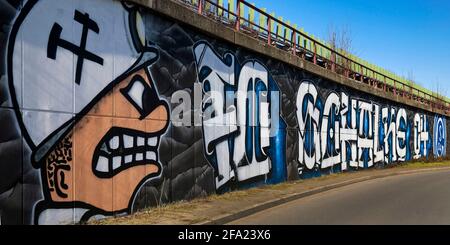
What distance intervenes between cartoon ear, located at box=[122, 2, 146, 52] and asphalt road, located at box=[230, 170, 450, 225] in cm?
395

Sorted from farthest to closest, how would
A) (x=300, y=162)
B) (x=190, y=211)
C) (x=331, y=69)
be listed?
(x=331, y=69)
(x=300, y=162)
(x=190, y=211)

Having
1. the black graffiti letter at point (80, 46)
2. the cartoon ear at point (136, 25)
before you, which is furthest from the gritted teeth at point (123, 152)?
the cartoon ear at point (136, 25)

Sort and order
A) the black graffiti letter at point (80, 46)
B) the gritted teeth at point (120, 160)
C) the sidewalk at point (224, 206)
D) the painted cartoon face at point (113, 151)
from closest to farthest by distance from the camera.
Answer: the black graffiti letter at point (80, 46), the painted cartoon face at point (113, 151), the gritted teeth at point (120, 160), the sidewalk at point (224, 206)

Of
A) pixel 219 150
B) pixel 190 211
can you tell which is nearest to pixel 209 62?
pixel 219 150

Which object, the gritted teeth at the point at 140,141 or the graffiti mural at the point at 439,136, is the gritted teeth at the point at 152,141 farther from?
the graffiti mural at the point at 439,136

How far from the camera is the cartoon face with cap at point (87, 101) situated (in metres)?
7.69

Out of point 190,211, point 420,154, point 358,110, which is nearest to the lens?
point 190,211

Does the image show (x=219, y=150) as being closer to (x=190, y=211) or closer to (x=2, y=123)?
(x=190, y=211)

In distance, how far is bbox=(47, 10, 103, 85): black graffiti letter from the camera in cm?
804

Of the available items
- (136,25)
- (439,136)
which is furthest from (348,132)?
(439,136)

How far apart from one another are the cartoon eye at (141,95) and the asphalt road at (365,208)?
285 centimetres

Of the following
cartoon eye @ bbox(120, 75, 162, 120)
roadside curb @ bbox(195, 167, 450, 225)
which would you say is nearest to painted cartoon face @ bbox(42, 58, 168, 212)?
cartoon eye @ bbox(120, 75, 162, 120)
